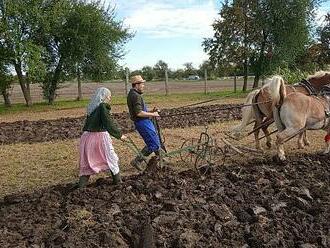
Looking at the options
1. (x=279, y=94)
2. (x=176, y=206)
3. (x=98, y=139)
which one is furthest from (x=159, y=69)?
(x=176, y=206)

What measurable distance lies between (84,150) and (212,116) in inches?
371

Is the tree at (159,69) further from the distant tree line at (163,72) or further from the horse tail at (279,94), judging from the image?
the horse tail at (279,94)

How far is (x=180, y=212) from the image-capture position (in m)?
6.09

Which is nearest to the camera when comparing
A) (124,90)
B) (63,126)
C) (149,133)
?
(149,133)

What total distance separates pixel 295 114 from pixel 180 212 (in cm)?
354

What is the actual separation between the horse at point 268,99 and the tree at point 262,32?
21360 millimetres

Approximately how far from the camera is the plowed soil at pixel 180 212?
5.40m

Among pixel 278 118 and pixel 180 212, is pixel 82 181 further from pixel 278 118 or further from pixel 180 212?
pixel 278 118

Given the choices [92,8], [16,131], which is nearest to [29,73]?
[92,8]

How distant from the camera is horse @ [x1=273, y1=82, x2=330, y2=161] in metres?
8.68

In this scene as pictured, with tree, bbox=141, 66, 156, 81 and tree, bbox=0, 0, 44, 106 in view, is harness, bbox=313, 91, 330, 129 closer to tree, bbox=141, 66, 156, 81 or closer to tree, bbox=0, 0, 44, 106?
tree, bbox=0, 0, 44, 106

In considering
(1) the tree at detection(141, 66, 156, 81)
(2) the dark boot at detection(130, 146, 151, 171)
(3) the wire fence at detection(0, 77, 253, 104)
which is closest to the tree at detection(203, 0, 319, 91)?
(3) the wire fence at detection(0, 77, 253, 104)

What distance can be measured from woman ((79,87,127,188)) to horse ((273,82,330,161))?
3.02 m

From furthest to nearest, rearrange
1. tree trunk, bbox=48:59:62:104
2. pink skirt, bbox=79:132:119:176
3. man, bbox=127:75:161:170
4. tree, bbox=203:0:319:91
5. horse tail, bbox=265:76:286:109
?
tree, bbox=203:0:319:91 < tree trunk, bbox=48:59:62:104 < horse tail, bbox=265:76:286:109 < man, bbox=127:75:161:170 < pink skirt, bbox=79:132:119:176
